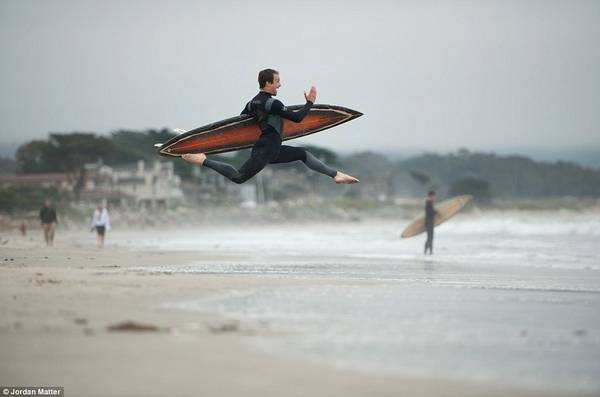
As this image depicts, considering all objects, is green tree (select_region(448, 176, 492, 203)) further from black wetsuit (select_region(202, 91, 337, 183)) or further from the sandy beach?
the sandy beach

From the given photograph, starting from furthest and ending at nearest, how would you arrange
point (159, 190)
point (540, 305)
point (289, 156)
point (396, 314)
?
point (159, 190) → point (289, 156) → point (540, 305) → point (396, 314)

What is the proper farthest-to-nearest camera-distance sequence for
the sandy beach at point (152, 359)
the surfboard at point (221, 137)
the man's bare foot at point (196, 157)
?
the surfboard at point (221, 137) < the man's bare foot at point (196, 157) < the sandy beach at point (152, 359)

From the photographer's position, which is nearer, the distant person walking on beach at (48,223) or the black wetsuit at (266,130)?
the black wetsuit at (266,130)

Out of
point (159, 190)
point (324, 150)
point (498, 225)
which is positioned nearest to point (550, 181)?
point (324, 150)

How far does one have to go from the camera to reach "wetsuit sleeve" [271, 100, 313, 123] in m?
8.30

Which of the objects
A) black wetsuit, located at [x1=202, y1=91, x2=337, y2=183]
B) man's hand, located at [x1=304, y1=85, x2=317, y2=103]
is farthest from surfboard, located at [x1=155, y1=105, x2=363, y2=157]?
man's hand, located at [x1=304, y1=85, x2=317, y2=103]

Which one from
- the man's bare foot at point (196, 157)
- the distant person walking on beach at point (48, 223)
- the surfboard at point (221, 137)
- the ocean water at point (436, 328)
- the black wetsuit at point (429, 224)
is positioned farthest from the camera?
the distant person walking on beach at point (48, 223)

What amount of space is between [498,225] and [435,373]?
134ft

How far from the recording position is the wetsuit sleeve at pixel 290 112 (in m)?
8.30

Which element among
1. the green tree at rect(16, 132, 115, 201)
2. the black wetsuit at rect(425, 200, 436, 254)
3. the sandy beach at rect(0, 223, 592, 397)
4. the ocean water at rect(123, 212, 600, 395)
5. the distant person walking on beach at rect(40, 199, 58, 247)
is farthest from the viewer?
the green tree at rect(16, 132, 115, 201)

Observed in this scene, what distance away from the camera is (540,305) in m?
7.01

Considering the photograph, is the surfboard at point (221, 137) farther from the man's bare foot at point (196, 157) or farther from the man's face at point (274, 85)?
the man's face at point (274, 85)

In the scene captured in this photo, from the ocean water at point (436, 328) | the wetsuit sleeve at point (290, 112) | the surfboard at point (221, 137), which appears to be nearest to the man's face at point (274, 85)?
the wetsuit sleeve at point (290, 112)

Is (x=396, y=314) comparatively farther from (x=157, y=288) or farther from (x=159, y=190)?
(x=159, y=190)
